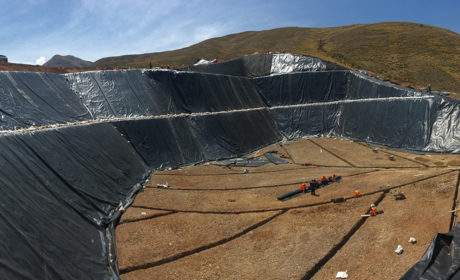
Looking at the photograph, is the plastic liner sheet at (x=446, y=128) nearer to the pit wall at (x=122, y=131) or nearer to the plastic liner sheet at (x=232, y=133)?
the pit wall at (x=122, y=131)

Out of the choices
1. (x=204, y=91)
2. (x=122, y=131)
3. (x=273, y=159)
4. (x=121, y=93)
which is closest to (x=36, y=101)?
(x=122, y=131)

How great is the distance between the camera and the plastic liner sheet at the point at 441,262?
5343 mm

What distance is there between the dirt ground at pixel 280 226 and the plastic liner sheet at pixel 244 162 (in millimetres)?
2909

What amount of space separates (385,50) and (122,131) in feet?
178

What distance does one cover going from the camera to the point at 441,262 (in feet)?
18.6

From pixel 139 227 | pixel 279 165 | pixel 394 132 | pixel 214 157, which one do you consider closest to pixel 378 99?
pixel 394 132

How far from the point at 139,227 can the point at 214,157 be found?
9.97m

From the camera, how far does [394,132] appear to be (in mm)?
21188

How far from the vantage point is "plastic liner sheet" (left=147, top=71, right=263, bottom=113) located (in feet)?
68.9

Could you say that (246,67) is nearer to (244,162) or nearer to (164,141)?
(244,162)

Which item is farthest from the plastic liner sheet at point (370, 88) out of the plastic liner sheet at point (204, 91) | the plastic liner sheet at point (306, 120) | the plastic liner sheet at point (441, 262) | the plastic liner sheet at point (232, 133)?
the plastic liner sheet at point (441, 262)

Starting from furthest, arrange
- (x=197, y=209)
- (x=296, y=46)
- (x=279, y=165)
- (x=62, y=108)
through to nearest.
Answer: (x=296, y=46), (x=279, y=165), (x=62, y=108), (x=197, y=209)

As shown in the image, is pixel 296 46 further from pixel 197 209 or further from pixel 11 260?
pixel 11 260

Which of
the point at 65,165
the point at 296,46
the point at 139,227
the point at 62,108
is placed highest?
the point at 296,46
